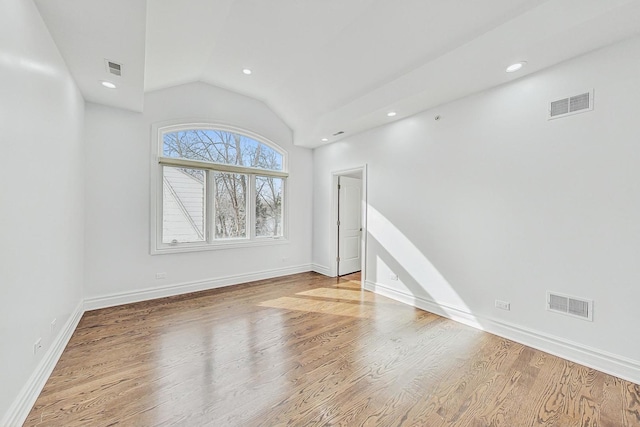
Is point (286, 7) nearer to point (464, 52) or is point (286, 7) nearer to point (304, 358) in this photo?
point (464, 52)

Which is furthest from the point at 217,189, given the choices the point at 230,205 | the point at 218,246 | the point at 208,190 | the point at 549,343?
the point at 549,343

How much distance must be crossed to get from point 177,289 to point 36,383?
90.7 inches

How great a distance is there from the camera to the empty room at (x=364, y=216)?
184 centimetres

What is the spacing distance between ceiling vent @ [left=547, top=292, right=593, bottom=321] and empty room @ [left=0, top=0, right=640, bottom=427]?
0.5 inches

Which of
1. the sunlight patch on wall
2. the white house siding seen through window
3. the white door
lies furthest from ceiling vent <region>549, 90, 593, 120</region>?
the white house siding seen through window

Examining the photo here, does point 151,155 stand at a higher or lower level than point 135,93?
lower

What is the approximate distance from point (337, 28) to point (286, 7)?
2.03 feet

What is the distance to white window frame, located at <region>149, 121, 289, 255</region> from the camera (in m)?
3.99

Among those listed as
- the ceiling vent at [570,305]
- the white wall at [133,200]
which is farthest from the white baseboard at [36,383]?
the ceiling vent at [570,305]

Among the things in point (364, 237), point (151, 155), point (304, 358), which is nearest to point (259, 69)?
point (151, 155)

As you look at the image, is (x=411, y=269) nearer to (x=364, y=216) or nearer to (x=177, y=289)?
(x=364, y=216)

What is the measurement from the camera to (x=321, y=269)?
5582 mm

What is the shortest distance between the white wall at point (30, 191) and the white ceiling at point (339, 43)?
38 cm

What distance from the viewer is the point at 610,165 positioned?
2.24 m
